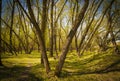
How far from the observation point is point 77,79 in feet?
38.0

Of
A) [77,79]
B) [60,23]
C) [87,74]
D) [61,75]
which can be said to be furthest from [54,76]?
[60,23]

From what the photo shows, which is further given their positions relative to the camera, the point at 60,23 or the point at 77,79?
the point at 60,23

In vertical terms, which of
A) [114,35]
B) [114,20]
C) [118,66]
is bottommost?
[118,66]

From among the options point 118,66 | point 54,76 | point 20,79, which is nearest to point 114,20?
point 118,66

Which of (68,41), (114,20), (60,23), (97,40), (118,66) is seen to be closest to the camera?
(68,41)

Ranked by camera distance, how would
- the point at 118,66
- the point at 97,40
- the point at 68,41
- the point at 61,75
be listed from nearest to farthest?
the point at 68,41 < the point at 61,75 < the point at 118,66 < the point at 97,40

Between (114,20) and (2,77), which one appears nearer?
(2,77)

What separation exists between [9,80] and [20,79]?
2.24 ft

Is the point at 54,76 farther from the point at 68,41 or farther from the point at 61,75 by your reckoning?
the point at 68,41

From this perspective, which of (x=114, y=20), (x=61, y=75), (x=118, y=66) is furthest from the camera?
(x=114, y=20)

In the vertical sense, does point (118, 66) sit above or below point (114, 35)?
below

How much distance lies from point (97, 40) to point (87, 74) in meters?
13.5

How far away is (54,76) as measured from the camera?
38.8ft

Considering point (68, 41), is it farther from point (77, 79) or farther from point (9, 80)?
point (9, 80)
